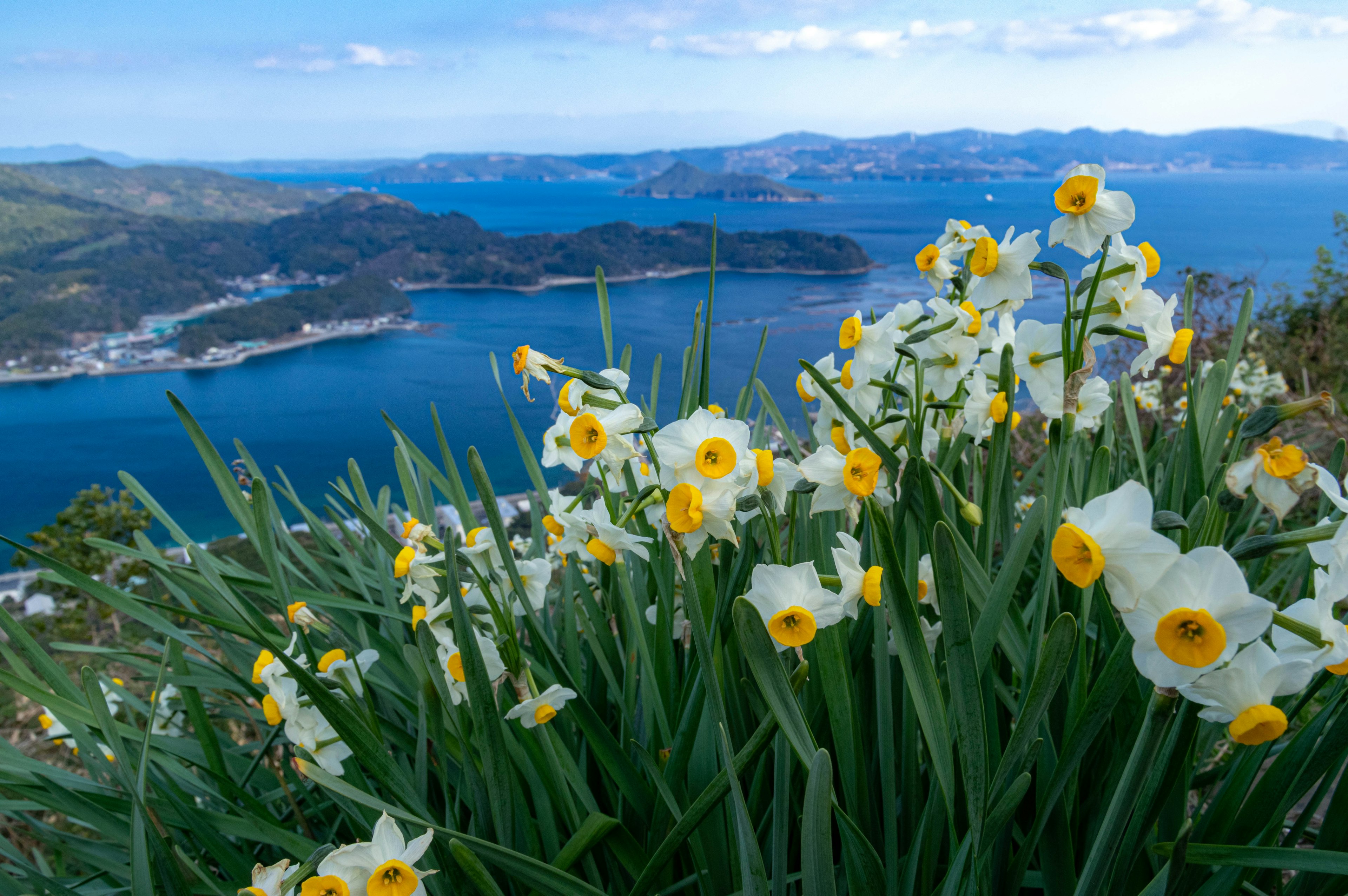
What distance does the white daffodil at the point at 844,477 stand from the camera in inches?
32.4

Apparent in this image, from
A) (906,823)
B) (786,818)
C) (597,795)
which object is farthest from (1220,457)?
(597,795)

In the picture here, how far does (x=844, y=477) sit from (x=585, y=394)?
0.34 metres

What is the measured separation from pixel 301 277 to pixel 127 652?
140 feet

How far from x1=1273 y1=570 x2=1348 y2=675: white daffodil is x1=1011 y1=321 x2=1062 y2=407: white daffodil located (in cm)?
47

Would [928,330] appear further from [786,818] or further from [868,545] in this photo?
[786,818]

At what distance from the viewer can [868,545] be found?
3.44 feet

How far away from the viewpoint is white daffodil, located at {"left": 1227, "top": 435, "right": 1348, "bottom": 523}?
707 mm

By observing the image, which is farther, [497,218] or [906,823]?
[497,218]

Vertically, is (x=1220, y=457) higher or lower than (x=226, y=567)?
higher

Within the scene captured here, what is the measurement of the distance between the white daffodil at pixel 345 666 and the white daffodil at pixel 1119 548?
34.9 inches

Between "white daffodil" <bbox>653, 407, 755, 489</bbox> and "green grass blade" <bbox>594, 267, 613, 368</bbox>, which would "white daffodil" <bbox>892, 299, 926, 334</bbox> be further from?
"green grass blade" <bbox>594, 267, 613, 368</bbox>

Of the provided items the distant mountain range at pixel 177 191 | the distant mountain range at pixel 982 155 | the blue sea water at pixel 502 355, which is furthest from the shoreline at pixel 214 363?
the distant mountain range at pixel 982 155

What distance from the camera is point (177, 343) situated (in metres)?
33.9

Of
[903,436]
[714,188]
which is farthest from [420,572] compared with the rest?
[714,188]
